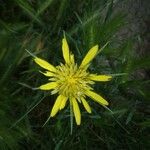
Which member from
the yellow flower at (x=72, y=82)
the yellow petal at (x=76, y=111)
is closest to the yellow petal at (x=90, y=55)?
the yellow flower at (x=72, y=82)

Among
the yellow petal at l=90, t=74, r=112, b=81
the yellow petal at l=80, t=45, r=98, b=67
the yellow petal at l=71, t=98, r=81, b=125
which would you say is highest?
the yellow petal at l=80, t=45, r=98, b=67

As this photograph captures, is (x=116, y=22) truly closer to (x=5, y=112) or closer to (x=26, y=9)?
(x=26, y=9)

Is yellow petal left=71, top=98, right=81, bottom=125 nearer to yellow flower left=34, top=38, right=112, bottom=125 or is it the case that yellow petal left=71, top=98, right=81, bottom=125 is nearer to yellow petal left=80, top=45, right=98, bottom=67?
yellow flower left=34, top=38, right=112, bottom=125

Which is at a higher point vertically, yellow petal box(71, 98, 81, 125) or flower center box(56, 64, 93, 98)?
flower center box(56, 64, 93, 98)

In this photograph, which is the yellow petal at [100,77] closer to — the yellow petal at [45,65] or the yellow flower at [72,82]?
the yellow flower at [72,82]

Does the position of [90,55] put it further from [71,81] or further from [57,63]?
[57,63]

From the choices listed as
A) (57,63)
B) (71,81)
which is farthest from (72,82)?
(57,63)

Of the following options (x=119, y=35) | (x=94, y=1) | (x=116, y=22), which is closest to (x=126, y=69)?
(x=116, y=22)

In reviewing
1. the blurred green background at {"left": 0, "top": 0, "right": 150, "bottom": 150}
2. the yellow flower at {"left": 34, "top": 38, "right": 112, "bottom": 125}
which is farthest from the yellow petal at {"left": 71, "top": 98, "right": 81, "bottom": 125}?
the blurred green background at {"left": 0, "top": 0, "right": 150, "bottom": 150}
